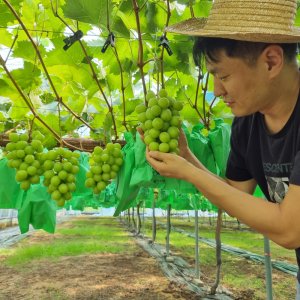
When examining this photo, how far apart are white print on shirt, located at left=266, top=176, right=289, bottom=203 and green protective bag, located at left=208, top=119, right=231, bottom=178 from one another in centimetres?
42

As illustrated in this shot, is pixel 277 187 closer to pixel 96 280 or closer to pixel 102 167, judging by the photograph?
pixel 102 167

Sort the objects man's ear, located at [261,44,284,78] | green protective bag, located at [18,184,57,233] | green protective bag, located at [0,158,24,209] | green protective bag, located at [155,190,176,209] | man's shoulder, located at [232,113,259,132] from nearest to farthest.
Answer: man's ear, located at [261,44,284,78] → man's shoulder, located at [232,113,259,132] → green protective bag, located at [18,184,57,233] → green protective bag, located at [0,158,24,209] → green protective bag, located at [155,190,176,209]

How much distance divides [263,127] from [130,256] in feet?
32.3

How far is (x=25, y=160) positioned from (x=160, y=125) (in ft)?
2.38

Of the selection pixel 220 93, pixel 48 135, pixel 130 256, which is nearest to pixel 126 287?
pixel 130 256

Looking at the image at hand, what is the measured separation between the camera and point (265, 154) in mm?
1609

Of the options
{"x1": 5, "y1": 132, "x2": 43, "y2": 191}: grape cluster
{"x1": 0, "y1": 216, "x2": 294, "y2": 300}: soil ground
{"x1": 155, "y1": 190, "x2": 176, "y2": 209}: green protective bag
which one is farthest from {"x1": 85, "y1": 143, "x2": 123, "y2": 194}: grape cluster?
{"x1": 155, "y1": 190, "x2": 176, "y2": 209}: green protective bag

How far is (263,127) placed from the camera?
163 centimetres

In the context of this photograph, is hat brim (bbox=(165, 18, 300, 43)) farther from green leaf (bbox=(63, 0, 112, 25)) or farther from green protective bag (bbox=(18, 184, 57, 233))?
green protective bag (bbox=(18, 184, 57, 233))

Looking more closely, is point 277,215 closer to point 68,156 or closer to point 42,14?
point 68,156

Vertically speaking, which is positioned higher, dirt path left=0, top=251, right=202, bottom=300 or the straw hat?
the straw hat

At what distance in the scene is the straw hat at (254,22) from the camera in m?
1.27

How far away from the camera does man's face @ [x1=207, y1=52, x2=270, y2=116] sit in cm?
131

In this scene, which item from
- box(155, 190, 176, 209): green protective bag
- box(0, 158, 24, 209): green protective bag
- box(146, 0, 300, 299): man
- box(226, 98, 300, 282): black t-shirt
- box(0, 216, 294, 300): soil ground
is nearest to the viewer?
box(146, 0, 300, 299): man
